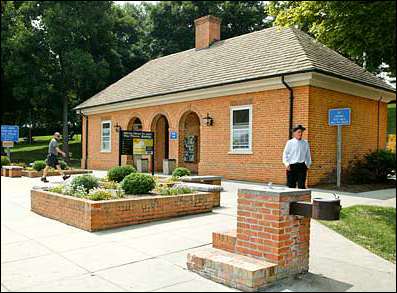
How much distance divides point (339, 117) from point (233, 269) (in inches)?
404

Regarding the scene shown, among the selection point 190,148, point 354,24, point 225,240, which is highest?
point 354,24

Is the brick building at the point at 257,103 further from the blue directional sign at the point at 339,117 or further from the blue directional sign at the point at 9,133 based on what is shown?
the blue directional sign at the point at 9,133

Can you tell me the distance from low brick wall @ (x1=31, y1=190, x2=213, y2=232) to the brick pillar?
3118mm

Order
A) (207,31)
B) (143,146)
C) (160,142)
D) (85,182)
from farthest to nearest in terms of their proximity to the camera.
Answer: (207,31), (160,142), (143,146), (85,182)

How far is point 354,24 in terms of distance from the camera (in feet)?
24.3

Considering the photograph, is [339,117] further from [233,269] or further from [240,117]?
[233,269]

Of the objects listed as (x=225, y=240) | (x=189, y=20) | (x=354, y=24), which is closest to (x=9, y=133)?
(x=354, y=24)

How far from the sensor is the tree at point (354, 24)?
582 cm

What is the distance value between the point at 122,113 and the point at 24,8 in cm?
1546

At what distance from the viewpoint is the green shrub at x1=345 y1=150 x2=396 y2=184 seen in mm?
14602

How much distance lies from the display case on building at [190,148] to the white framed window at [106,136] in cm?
564

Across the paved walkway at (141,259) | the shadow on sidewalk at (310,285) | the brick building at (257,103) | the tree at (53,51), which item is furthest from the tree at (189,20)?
the shadow on sidewalk at (310,285)

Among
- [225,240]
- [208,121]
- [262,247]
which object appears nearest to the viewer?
[262,247]

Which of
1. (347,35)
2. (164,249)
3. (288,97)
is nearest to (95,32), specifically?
(288,97)
